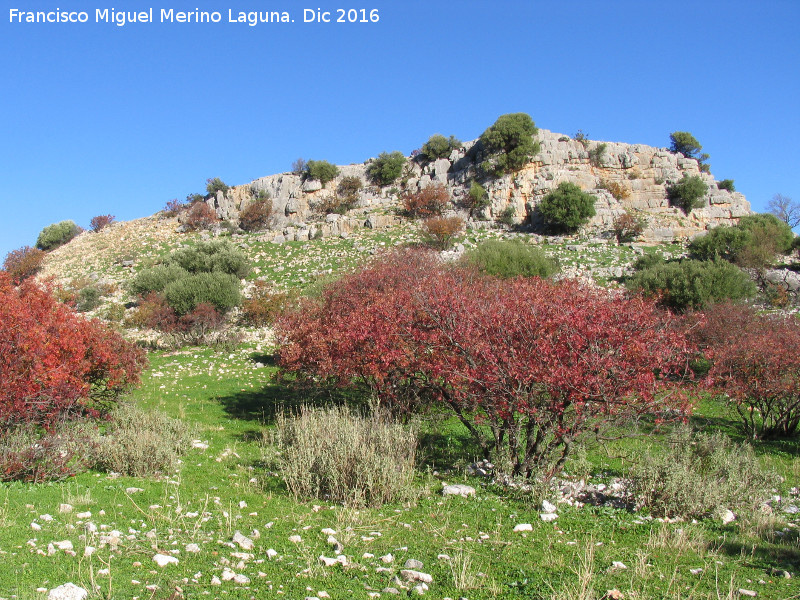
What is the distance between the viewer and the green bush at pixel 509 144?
58625 millimetres

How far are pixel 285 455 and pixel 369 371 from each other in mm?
2343

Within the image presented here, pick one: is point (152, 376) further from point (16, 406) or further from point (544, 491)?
point (544, 491)

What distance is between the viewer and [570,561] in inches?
224

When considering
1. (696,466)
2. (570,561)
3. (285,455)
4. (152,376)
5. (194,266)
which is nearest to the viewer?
(570,561)

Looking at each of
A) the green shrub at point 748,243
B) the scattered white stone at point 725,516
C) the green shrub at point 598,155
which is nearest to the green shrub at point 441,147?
the green shrub at point 598,155

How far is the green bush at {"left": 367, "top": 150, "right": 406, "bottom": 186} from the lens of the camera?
67438 millimetres

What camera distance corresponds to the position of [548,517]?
716cm

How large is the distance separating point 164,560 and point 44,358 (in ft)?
19.8

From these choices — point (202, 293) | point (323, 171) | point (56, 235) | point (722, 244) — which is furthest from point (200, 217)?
point (722, 244)

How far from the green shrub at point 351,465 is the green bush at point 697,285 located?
20.3 meters

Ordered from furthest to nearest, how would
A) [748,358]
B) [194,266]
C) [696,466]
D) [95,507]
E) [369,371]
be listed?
[194,266] < [748,358] < [369,371] < [696,466] < [95,507]

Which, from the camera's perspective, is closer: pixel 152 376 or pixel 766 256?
pixel 152 376

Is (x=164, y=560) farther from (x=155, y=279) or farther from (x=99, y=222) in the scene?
(x=99, y=222)

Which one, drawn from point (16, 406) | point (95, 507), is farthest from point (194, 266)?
point (95, 507)
